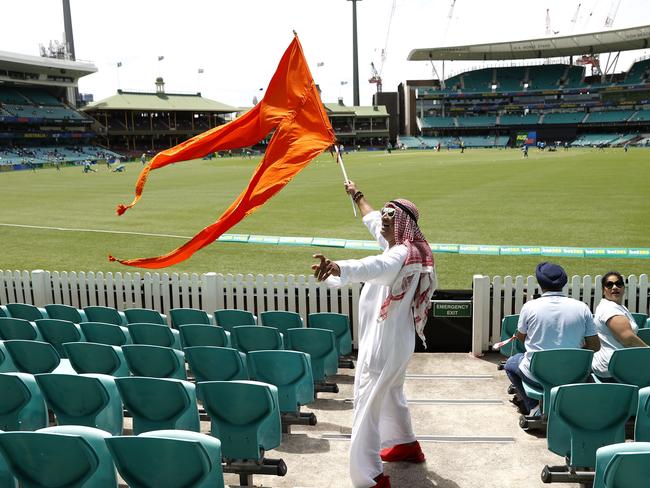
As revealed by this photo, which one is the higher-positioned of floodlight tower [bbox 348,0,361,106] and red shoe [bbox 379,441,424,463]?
floodlight tower [bbox 348,0,361,106]

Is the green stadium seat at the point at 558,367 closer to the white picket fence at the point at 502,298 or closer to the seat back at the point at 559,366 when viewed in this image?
the seat back at the point at 559,366

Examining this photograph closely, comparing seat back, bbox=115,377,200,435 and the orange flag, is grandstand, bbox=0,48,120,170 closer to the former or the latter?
the orange flag

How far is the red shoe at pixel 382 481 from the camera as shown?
4160 mm

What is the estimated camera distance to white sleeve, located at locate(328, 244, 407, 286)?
11.8ft

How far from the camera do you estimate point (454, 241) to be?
16.6m

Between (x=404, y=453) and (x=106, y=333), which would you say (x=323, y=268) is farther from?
(x=106, y=333)

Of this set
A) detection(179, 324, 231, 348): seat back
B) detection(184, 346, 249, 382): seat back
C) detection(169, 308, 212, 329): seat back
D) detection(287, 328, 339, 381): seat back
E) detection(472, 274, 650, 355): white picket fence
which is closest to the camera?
detection(184, 346, 249, 382): seat back

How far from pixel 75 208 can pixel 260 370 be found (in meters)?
24.3

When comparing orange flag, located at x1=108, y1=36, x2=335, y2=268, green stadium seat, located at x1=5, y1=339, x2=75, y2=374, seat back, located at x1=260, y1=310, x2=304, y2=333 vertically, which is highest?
orange flag, located at x1=108, y1=36, x2=335, y2=268

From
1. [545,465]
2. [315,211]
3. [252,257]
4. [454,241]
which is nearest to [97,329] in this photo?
[545,465]

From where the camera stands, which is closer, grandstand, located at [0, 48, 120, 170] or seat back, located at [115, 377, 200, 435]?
seat back, located at [115, 377, 200, 435]

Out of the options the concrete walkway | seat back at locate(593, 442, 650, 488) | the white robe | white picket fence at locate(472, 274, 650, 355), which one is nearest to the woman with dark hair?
the concrete walkway

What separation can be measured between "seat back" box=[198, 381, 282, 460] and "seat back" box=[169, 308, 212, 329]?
151 inches

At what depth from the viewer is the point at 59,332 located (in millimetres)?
7234
